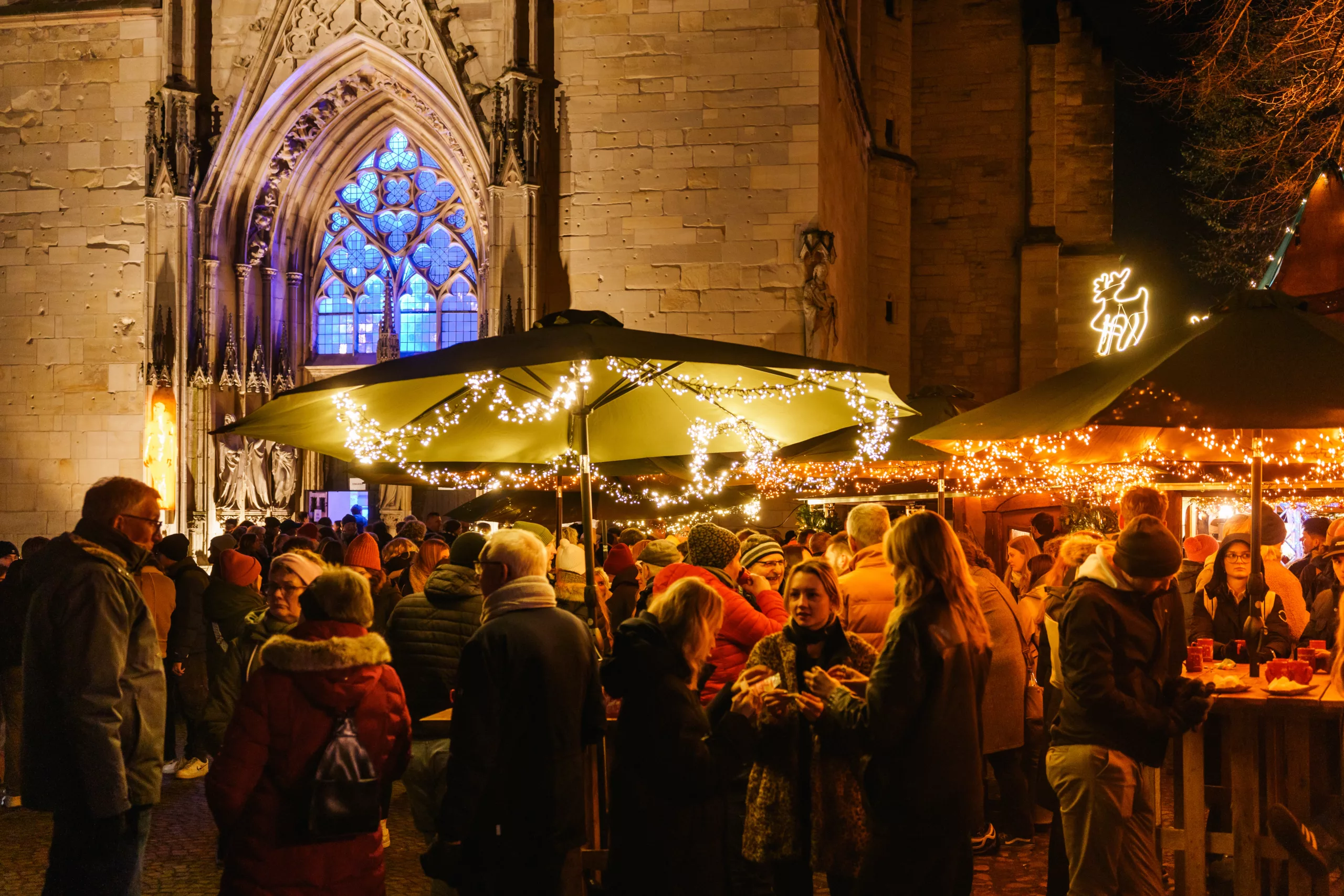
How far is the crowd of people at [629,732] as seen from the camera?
11.8ft

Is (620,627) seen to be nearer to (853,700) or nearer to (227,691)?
(853,700)

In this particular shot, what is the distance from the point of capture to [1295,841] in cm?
477

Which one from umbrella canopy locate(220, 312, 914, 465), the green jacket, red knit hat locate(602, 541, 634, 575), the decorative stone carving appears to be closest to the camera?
umbrella canopy locate(220, 312, 914, 465)

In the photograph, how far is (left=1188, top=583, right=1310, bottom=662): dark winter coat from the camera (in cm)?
618

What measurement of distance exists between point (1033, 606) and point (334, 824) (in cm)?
472

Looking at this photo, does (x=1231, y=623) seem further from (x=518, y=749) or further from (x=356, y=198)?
(x=356, y=198)

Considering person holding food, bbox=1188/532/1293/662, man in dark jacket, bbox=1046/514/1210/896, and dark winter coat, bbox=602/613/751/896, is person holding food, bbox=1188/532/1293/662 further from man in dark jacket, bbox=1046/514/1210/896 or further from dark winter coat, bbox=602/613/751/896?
dark winter coat, bbox=602/613/751/896

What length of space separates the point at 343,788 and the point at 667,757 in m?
0.99

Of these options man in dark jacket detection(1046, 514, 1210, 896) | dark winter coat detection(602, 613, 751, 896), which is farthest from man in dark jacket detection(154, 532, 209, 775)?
man in dark jacket detection(1046, 514, 1210, 896)

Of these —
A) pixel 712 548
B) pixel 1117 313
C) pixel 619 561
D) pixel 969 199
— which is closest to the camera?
pixel 712 548

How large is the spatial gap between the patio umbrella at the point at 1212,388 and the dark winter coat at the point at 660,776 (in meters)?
2.06

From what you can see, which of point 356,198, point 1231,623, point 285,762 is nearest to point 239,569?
point 285,762

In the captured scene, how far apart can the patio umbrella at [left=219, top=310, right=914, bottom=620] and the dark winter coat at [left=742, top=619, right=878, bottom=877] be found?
3.25 ft

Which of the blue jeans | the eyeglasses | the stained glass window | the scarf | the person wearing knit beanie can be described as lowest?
the blue jeans
